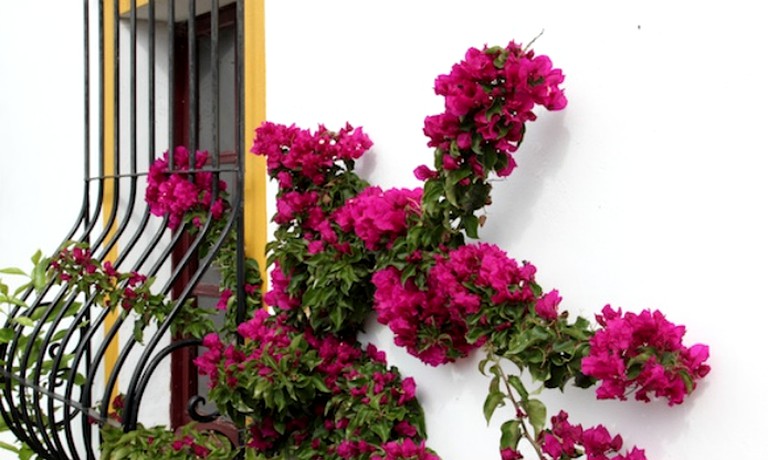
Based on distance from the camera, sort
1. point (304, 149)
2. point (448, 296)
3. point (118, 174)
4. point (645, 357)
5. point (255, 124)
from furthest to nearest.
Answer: point (118, 174), point (255, 124), point (304, 149), point (448, 296), point (645, 357)

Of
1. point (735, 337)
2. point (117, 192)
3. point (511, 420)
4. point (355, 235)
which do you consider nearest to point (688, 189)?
point (735, 337)

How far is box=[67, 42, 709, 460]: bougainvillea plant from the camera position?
67.1 inches

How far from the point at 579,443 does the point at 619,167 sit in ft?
1.64

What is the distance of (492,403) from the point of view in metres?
1.81

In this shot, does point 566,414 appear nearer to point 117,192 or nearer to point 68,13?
point 117,192

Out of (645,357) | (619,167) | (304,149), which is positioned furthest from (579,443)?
(304,149)

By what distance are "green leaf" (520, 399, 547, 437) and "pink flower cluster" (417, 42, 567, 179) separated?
437 millimetres

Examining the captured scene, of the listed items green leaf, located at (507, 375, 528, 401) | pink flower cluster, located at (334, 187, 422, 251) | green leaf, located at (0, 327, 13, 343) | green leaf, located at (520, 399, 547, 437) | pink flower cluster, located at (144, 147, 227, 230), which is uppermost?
pink flower cluster, located at (144, 147, 227, 230)

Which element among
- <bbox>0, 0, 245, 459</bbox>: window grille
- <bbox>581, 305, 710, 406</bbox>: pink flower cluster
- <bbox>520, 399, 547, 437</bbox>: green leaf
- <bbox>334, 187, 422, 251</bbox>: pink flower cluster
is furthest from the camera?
<bbox>0, 0, 245, 459</bbox>: window grille

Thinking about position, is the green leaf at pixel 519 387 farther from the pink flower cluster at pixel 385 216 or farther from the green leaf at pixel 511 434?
the pink flower cluster at pixel 385 216

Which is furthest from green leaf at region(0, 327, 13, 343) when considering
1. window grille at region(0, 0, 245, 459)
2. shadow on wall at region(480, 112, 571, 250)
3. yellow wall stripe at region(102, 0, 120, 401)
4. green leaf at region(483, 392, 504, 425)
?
green leaf at region(483, 392, 504, 425)

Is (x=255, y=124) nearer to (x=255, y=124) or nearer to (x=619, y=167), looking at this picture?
(x=255, y=124)

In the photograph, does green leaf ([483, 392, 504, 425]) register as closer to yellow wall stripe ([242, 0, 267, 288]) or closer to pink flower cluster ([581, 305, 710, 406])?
pink flower cluster ([581, 305, 710, 406])

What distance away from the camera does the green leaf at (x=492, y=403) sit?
179cm
